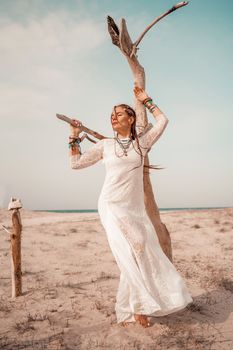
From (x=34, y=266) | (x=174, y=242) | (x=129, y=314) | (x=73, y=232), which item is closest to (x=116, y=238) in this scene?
(x=129, y=314)

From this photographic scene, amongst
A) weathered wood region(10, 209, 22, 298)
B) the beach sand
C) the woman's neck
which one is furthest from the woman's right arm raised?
weathered wood region(10, 209, 22, 298)

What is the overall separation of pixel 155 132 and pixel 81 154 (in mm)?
958

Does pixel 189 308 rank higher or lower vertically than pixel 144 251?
lower

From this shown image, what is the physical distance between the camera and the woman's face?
12.3ft

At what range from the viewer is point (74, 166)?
3.80m

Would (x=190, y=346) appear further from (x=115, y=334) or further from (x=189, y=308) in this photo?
(x=189, y=308)

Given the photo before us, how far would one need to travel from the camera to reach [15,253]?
5609 millimetres

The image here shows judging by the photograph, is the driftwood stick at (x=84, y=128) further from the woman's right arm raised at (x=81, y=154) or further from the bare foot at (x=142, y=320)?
the bare foot at (x=142, y=320)

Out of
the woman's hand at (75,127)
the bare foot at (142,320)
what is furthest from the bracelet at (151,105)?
the bare foot at (142,320)

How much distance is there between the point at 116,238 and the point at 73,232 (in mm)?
11472

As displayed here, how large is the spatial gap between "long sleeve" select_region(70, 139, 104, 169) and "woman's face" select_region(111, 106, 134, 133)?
0.30 m

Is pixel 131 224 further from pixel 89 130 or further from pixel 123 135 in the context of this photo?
pixel 89 130

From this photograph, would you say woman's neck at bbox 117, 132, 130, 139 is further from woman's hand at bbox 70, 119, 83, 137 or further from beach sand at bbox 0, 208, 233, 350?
beach sand at bbox 0, 208, 233, 350

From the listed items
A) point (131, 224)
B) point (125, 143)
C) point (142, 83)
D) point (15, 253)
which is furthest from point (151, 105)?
point (15, 253)
